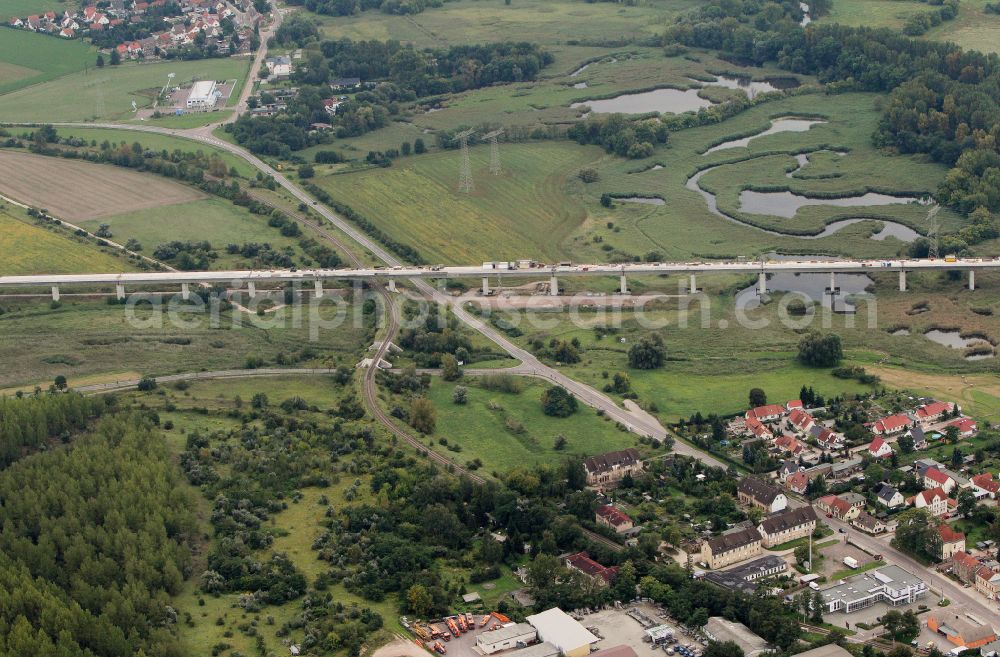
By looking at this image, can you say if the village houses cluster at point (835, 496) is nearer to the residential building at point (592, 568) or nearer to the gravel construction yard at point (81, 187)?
the residential building at point (592, 568)

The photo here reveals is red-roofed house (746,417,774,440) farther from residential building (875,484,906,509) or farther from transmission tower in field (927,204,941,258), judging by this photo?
transmission tower in field (927,204,941,258)

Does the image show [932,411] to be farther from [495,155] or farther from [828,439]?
[495,155]

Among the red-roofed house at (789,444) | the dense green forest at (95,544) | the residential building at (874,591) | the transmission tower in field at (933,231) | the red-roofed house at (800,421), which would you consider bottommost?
the residential building at (874,591)

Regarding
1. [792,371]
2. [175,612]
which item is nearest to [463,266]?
[792,371]

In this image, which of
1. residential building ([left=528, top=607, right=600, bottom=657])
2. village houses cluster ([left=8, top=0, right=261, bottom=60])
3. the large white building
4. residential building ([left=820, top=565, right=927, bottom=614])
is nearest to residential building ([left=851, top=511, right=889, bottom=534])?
residential building ([left=820, top=565, right=927, bottom=614])

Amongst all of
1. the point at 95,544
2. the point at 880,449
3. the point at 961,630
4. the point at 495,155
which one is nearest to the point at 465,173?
the point at 495,155

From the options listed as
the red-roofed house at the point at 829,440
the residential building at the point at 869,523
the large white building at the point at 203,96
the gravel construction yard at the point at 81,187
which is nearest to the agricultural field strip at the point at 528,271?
the gravel construction yard at the point at 81,187
